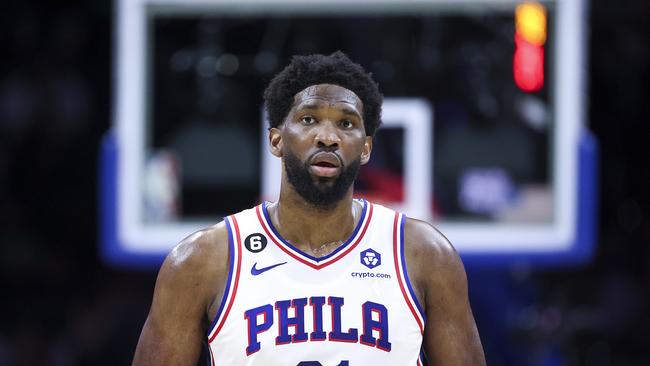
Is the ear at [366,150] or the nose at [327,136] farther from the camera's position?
the ear at [366,150]

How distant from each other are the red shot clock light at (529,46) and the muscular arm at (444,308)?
11.5 ft

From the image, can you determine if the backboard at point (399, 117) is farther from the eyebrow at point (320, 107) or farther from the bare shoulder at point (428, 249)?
the eyebrow at point (320, 107)

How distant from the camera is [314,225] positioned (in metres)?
3.52

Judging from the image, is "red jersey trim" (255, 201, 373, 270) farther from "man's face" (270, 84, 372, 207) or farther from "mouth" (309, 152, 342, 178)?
"mouth" (309, 152, 342, 178)

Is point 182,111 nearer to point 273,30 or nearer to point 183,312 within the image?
point 273,30

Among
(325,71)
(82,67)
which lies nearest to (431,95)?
(325,71)

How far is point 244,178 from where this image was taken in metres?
6.75

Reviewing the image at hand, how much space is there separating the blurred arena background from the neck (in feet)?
10.3

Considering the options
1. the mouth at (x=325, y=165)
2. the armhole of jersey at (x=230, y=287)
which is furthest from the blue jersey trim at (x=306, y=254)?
the mouth at (x=325, y=165)

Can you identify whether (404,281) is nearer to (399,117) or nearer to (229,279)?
(229,279)

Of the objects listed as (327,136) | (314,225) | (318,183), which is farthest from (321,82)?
(314,225)

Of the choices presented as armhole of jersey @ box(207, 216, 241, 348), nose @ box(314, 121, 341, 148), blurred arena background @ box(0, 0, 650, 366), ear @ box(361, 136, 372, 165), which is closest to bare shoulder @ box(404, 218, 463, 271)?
ear @ box(361, 136, 372, 165)

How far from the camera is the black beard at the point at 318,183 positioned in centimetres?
339

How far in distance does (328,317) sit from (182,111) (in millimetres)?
3625
